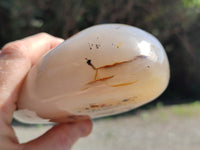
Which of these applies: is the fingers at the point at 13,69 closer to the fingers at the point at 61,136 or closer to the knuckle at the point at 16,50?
the knuckle at the point at 16,50

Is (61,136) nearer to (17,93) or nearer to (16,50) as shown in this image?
(17,93)

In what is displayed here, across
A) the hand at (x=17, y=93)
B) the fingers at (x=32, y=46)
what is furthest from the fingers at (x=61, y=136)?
the fingers at (x=32, y=46)

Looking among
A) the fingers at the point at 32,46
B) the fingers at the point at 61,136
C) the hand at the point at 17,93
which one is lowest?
the fingers at the point at 61,136

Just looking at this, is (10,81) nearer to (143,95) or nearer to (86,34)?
(86,34)

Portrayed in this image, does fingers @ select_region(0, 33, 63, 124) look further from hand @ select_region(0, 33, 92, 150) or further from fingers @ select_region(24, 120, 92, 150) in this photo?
fingers @ select_region(24, 120, 92, 150)

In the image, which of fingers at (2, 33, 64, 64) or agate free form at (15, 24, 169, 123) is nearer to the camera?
agate free form at (15, 24, 169, 123)

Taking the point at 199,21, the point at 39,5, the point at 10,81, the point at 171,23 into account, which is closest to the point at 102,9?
the point at 39,5

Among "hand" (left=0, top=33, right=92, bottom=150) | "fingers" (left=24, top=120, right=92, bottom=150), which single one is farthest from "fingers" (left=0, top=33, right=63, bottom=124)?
"fingers" (left=24, top=120, right=92, bottom=150)
